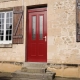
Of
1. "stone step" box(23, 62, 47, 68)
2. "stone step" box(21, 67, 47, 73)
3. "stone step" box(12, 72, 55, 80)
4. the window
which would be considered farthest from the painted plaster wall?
the window

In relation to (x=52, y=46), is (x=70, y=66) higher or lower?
lower

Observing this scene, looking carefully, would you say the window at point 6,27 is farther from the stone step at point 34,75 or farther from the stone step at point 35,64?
the stone step at point 34,75

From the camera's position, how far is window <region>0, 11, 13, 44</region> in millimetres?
8930

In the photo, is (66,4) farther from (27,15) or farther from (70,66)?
(70,66)

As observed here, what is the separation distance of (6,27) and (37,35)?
6.17ft

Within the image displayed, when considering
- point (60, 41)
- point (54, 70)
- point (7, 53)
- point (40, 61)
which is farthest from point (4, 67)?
point (60, 41)

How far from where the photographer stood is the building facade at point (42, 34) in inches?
293

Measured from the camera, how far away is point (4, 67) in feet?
28.3

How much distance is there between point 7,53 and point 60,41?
2868mm

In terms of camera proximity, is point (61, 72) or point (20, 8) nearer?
point (61, 72)

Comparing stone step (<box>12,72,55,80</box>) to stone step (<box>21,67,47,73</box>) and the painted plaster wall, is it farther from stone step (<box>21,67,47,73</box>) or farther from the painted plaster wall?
the painted plaster wall

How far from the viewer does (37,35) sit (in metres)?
8.27

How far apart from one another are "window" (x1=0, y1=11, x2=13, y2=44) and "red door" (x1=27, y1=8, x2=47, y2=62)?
1143 millimetres

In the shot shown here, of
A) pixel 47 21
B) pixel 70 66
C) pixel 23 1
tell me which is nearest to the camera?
pixel 70 66
